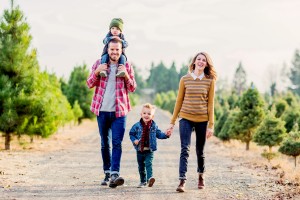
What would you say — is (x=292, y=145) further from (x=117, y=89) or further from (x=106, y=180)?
(x=117, y=89)

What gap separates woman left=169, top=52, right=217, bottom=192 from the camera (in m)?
7.46

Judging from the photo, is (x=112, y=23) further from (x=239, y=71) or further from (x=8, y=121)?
(x=239, y=71)

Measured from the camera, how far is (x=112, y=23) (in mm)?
7586

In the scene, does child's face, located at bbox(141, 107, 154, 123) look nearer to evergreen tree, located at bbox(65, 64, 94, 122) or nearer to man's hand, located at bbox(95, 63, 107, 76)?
man's hand, located at bbox(95, 63, 107, 76)

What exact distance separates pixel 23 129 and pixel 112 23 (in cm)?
909

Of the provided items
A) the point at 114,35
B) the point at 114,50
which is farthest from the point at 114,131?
the point at 114,35

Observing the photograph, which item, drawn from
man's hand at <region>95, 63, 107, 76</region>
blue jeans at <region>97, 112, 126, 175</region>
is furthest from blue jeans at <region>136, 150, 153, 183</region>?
man's hand at <region>95, 63, 107, 76</region>

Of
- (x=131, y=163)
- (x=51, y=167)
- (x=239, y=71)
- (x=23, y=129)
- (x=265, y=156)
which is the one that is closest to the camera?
(x=51, y=167)

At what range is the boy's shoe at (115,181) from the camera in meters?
7.33

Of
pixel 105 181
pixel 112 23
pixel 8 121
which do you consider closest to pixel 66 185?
pixel 105 181

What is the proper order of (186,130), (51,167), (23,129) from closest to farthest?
1. (186,130)
2. (51,167)
3. (23,129)

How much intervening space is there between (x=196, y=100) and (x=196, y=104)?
0.07 metres

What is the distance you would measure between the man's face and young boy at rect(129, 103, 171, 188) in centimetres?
96

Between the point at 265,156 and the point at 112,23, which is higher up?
the point at 112,23
